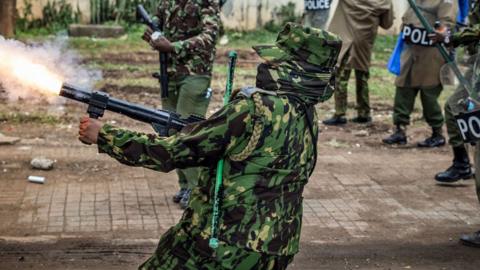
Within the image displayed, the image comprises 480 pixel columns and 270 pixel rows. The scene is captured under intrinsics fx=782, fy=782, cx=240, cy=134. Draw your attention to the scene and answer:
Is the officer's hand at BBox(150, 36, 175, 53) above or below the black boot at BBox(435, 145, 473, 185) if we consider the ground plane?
above

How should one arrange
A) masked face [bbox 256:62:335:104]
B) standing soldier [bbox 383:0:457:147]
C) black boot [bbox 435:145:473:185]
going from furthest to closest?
1. standing soldier [bbox 383:0:457:147]
2. black boot [bbox 435:145:473:185]
3. masked face [bbox 256:62:335:104]

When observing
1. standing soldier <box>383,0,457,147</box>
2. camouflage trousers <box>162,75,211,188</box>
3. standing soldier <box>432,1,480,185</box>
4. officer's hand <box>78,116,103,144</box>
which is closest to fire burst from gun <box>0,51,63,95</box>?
officer's hand <box>78,116,103,144</box>

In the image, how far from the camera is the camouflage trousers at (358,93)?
10312mm

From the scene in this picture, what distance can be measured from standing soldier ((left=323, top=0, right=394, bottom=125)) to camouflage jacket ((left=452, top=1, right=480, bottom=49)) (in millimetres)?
2735

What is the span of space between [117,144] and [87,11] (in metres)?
13.3

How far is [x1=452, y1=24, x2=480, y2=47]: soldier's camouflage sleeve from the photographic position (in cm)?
721

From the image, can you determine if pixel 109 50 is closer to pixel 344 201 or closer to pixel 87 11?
pixel 87 11

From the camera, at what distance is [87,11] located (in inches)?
645

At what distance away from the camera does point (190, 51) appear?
667 cm

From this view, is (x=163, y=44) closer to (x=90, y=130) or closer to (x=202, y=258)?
(x=90, y=130)

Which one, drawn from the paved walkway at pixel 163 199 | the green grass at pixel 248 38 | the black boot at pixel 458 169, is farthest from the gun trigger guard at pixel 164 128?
the green grass at pixel 248 38

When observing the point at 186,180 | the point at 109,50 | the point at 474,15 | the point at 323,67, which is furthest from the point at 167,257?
the point at 109,50

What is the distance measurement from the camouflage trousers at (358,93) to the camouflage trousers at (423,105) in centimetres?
95

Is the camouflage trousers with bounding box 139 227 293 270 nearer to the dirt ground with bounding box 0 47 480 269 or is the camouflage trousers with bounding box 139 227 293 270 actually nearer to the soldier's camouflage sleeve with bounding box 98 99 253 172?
the soldier's camouflage sleeve with bounding box 98 99 253 172
